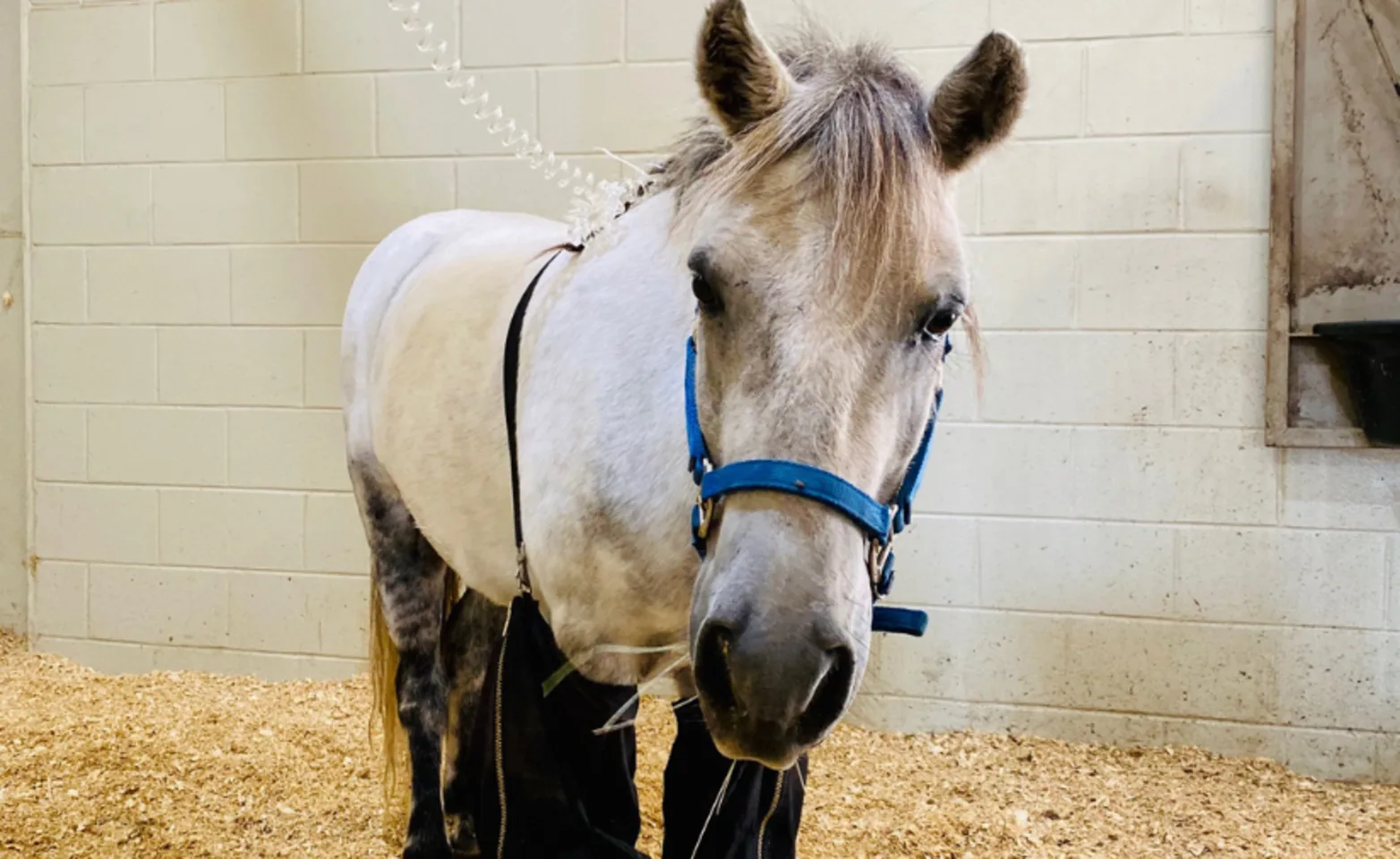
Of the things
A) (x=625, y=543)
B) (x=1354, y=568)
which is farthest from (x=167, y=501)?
(x=1354, y=568)

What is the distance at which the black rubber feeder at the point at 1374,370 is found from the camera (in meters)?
2.13

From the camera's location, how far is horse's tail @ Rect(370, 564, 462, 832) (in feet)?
6.26

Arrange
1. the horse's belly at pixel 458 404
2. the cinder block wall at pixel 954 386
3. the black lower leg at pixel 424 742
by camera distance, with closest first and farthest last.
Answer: the horse's belly at pixel 458 404 → the black lower leg at pixel 424 742 → the cinder block wall at pixel 954 386

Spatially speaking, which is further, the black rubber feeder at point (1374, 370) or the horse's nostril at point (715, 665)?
the black rubber feeder at point (1374, 370)

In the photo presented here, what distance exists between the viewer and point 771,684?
2.54ft

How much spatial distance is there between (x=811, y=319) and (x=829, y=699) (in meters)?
0.31

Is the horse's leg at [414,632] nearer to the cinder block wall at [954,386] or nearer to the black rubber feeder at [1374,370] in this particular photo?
the cinder block wall at [954,386]

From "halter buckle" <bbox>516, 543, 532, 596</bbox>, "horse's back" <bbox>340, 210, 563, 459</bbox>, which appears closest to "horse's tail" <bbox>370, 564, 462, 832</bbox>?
"horse's back" <bbox>340, 210, 563, 459</bbox>

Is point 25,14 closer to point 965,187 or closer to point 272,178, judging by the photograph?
point 272,178

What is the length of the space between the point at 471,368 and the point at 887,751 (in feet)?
5.00

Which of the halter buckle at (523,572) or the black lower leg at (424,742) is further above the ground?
the halter buckle at (523,572)

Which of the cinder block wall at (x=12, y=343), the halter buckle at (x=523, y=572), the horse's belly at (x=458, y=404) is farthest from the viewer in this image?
the cinder block wall at (x=12, y=343)

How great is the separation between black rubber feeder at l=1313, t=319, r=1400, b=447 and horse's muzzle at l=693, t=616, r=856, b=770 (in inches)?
73.3

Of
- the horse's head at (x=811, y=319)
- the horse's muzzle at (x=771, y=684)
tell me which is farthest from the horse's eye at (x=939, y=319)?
the horse's muzzle at (x=771, y=684)
